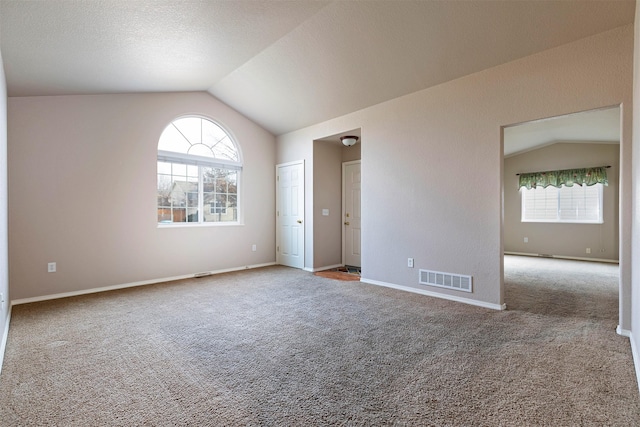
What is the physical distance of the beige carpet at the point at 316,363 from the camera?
1.69m

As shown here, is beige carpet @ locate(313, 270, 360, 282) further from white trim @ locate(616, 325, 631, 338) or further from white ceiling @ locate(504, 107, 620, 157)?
white ceiling @ locate(504, 107, 620, 157)

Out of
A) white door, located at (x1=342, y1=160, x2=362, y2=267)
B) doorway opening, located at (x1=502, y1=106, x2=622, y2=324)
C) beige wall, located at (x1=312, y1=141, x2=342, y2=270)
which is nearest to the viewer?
beige wall, located at (x1=312, y1=141, x2=342, y2=270)

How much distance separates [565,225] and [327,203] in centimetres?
584

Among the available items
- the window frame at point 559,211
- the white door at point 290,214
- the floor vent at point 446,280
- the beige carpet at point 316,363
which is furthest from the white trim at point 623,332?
the window frame at point 559,211

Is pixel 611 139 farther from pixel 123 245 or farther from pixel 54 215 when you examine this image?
pixel 54 215

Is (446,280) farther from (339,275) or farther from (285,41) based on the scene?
(285,41)

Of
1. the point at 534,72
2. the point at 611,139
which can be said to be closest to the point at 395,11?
the point at 534,72

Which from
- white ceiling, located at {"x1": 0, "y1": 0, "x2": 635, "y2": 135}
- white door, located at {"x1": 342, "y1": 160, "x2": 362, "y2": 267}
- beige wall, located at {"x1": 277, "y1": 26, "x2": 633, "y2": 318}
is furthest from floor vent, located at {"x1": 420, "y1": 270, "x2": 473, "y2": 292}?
white ceiling, located at {"x1": 0, "y1": 0, "x2": 635, "y2": 135}

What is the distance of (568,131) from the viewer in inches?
246

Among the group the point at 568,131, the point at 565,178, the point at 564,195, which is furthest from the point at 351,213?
the point at 564,195

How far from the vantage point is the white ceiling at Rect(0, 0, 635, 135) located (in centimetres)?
264

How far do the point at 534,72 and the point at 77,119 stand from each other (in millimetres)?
5498

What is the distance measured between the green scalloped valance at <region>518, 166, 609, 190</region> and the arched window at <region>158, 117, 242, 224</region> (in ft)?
23.1

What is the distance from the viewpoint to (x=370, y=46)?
3.54 m
